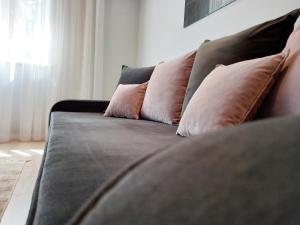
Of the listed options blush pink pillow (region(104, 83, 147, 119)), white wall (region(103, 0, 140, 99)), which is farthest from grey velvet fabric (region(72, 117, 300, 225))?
white wall (region(103, 0, 140, 99))

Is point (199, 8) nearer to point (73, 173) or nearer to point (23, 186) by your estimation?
point (23, 186)

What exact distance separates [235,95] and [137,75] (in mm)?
1416

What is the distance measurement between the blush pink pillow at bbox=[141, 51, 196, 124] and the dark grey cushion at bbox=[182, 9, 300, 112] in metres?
0.27

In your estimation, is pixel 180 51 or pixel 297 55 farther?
pixel 180 51


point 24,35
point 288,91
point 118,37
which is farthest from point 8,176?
point 118,37

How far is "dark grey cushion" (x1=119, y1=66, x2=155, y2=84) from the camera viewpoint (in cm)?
217

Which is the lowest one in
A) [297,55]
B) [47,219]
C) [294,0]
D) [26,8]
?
[47,219]

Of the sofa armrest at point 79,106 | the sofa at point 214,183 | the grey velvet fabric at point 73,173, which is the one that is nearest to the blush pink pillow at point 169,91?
the sofa armrest at point 79,106

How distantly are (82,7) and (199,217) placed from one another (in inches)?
141

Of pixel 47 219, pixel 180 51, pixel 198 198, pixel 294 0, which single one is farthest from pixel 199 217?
pixel 180 51

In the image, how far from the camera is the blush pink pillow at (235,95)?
0.87m

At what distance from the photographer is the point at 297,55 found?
82 centimetres

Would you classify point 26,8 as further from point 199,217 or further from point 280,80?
point 199,217

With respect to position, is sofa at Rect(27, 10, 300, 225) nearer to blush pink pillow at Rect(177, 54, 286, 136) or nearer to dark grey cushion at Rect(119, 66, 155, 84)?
blush pink pillow at Rect(177, 54, 286, 136)
